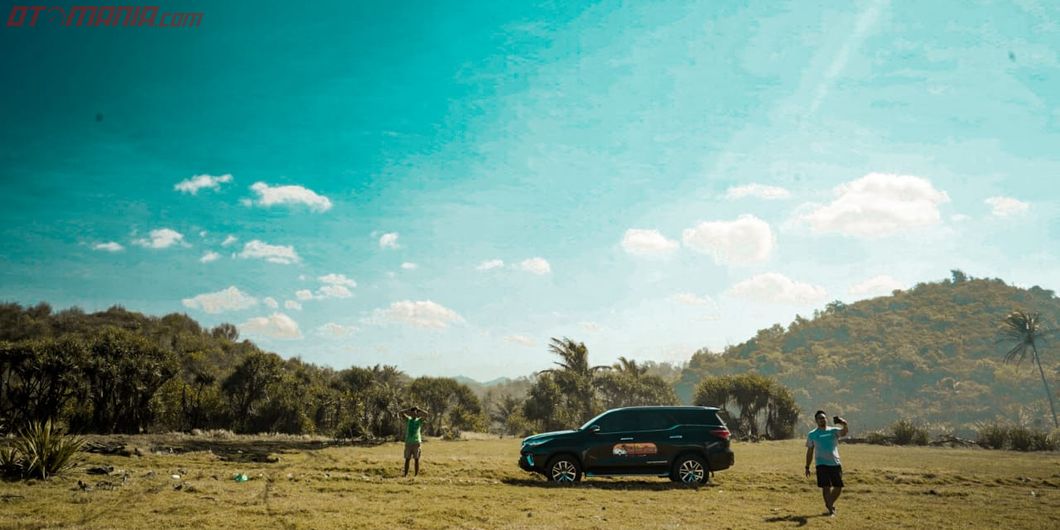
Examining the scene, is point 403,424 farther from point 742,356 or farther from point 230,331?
point 742,356

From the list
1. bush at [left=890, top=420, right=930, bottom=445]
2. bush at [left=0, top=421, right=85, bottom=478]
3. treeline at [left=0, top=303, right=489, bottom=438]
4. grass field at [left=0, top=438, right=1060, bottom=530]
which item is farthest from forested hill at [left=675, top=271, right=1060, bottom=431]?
bush at [left=0, top=421, right=85, bottom=478]

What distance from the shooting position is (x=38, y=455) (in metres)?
12.1

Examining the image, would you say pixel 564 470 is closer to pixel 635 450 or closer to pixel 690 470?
pixel 635 450

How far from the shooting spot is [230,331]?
93.9m

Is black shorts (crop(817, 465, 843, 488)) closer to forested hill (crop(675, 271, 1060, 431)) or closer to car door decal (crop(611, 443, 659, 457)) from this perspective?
car door decal (crop(611, 443, 659, 457))

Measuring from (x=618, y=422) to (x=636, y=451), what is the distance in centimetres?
87

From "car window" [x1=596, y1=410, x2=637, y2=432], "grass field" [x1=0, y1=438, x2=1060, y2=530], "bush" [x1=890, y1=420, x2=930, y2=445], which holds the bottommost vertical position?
"bush" [x1=890, y1=420, x2=930, y2=445]

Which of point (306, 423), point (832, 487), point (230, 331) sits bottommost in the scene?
point (306, 423)

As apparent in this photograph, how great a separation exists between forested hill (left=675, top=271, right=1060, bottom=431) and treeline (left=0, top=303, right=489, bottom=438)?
9730cm

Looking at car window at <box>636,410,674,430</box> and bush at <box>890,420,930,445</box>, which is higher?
car window at <box>636,410,674,430</box>

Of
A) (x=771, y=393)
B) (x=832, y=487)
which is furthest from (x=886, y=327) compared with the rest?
(x=832, y=487)

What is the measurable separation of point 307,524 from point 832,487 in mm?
10204

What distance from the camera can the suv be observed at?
46.4 ft

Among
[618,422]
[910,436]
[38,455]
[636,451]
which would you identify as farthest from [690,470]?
[910,436]
